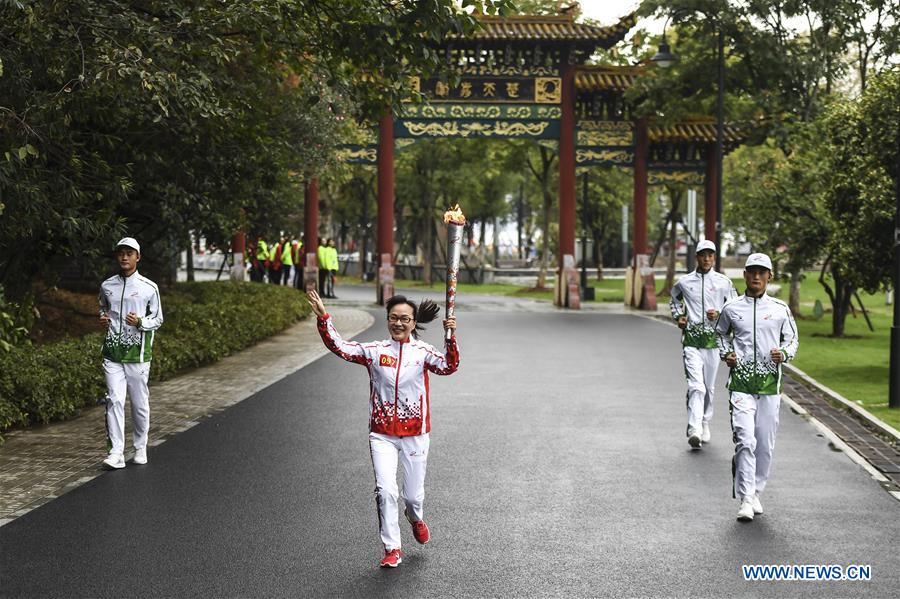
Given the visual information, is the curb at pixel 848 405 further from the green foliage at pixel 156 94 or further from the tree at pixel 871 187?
the green foliage at pixel 156 94

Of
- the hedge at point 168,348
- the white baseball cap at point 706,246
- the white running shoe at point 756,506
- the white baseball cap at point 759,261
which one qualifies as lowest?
the white running shoe at point 756,506

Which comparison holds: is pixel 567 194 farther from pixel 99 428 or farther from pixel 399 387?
pixel 399 387

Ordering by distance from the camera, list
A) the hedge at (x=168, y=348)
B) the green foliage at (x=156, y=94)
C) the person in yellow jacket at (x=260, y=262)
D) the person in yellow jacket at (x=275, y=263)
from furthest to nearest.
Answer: the person in yellow jacket at (x=260, y=262) → the person in yellow jacket at (x=275, y=263) → the hedge at (x=168, y=348) → the green foliage at (x=156, y=94)

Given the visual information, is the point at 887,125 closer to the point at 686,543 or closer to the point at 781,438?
the point at 781,438

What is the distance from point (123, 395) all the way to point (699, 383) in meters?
5.12

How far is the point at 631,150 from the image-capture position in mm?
33250

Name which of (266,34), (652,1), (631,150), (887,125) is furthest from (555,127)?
(266,34)

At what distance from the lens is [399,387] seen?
7.11m

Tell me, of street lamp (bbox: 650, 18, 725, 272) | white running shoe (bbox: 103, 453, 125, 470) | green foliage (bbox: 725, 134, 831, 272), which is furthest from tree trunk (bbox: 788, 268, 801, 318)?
white running shoe (bbox: 103, 453, 125, 470)

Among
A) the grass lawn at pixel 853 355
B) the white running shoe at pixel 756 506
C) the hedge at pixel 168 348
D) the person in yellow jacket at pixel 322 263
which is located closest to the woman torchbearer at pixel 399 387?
the white running shoe at pixel 756 506

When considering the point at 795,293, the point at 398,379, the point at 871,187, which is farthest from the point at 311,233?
the point at 398,379

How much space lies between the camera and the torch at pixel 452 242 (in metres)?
6.41

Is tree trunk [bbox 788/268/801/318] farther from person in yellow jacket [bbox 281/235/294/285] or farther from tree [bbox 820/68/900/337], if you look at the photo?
person in yellow jacket [bbox 281/235/294/285]

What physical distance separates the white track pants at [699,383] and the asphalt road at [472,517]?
32cm
